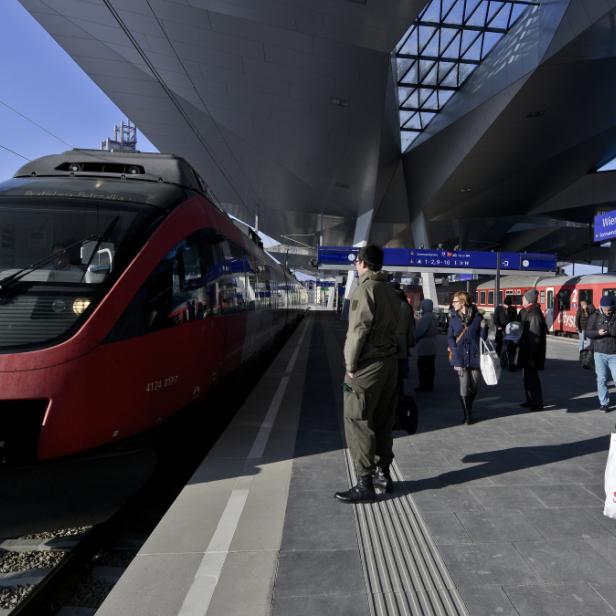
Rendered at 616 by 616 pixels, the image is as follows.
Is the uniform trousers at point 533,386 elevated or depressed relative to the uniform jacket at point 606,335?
depressed

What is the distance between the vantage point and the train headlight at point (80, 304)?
3232mm

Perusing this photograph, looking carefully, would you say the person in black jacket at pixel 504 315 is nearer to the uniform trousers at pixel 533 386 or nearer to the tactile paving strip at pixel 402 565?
the uniform trousers at pixel 533 386

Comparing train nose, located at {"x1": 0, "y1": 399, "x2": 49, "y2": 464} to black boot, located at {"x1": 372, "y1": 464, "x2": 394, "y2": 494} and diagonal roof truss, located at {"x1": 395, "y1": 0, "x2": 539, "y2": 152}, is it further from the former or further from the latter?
diagonal roof truss, located at {"x1": 395, "y1": 0, "x2": 539, "y2": 152}

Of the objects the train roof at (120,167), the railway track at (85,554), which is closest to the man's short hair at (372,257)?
the railway track at (85,554)

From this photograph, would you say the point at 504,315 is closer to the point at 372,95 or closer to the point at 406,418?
the point at 406,418

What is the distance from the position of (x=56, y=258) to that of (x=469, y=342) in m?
4.38

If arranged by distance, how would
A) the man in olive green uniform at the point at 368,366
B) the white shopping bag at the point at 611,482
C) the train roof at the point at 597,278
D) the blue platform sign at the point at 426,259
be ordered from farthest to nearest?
the blue platform sign at the point at 426,259, the train roof at the point at 597,278, the man in olive green uniform at the point at 368,366, the white shopping bag at the point at 611,482

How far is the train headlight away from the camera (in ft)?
10.6

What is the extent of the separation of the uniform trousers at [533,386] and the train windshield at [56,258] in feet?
16.8

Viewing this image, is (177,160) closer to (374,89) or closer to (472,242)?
(374,89)

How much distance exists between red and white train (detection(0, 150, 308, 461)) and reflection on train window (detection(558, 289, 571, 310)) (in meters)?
18.8

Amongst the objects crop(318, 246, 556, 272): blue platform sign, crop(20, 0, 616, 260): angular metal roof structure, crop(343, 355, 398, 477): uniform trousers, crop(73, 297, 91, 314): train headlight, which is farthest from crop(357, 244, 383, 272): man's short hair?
crop(318, 246, 556, 272): blue platform sign

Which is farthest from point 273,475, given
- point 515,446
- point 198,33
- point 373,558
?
point 198,33

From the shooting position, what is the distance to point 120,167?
5.19 meters
